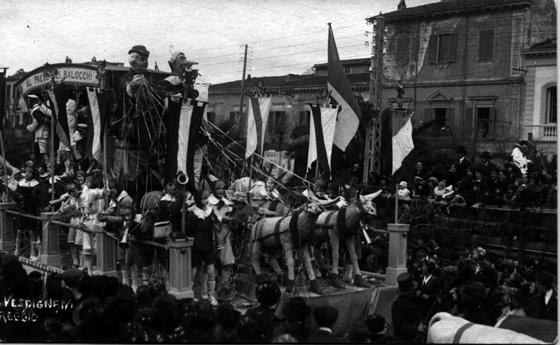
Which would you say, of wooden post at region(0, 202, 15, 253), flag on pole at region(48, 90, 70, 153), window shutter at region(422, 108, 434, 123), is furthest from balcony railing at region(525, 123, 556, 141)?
wooden post at region(0, 202, 15, 253)

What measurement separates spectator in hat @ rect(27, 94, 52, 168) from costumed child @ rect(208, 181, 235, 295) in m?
4.58

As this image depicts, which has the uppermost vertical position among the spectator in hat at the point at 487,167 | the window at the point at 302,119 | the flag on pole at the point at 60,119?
the window at the point at 302,119

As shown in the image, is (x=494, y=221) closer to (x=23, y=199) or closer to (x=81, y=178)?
(x=81, y=178)

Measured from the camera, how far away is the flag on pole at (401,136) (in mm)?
11555

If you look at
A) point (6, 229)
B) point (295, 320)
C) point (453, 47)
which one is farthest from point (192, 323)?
point (453, 47)

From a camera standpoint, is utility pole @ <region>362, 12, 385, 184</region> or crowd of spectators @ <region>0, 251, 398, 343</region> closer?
crowd of spectators @ <region>0, 251, 398, 343</region>

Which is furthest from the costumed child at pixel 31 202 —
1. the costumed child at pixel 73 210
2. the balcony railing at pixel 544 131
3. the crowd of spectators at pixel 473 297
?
the balcony railing at pixel 544 131

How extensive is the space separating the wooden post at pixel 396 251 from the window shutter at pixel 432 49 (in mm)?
3716

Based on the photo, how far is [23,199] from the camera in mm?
12555

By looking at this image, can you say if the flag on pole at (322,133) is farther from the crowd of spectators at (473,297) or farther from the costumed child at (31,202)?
the costumed child at (31,202)

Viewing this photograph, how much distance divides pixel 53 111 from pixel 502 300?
7.66 m

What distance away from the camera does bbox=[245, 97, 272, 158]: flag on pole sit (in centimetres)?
1118

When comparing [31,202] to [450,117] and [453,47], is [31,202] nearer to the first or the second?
[453,47]

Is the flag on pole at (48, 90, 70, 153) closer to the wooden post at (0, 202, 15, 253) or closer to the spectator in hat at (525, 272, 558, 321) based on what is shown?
the wooden post at (0, 202, 15, 253)
